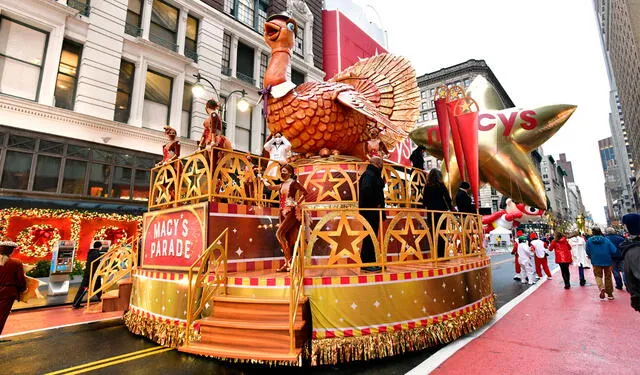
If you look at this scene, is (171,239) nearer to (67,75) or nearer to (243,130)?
(67,75)

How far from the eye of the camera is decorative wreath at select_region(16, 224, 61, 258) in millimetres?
11773

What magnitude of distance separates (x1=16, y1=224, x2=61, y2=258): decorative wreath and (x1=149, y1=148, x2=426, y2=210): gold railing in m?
8.26

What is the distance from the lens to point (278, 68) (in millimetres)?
7574

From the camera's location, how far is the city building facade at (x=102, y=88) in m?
12.0

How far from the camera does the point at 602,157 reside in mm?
193875

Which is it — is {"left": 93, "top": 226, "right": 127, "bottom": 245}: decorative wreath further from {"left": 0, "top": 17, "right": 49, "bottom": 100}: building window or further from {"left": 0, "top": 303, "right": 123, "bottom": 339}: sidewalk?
{"left": 0, "top": 303, "right": 123, "bottom": 339}: sidewalk

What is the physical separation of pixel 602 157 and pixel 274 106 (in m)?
255

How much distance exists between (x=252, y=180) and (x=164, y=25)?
49.2 feet

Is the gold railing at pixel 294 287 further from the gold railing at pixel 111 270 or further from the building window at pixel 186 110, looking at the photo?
the building window at pixel 186 110

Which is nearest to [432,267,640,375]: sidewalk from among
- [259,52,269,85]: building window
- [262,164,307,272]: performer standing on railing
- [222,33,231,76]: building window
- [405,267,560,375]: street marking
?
[405,267,560,375]: street marking

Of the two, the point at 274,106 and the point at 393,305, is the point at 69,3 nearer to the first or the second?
the point at 274,106

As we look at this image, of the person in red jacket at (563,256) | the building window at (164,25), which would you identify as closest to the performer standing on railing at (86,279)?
the building window at (164,25)

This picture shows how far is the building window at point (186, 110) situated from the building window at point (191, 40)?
1795mm

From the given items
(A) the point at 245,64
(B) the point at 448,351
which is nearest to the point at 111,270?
(B) the point at 448,351
